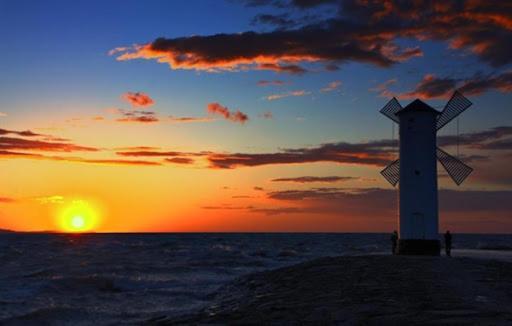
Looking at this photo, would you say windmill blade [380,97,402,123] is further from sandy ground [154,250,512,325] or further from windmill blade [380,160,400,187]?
sandy ground [154,250,512,325]

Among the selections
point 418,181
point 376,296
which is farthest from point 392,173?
point 376,296

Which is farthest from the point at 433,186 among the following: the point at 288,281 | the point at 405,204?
the point at 288,281

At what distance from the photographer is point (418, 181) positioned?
29.0 m

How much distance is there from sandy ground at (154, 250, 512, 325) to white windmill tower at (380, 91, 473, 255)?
4878mm

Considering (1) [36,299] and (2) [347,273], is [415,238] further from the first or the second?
(1) [36,299]

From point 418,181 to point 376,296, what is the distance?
600 inches

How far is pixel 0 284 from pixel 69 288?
5.40 meters

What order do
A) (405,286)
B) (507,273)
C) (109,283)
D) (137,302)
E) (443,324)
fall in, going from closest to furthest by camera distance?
(443,324) < (405,286) < (507,273) < (137,302) < (109,283)

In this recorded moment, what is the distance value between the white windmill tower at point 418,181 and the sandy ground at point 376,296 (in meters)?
4.88

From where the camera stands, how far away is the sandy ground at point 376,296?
11.9 meters

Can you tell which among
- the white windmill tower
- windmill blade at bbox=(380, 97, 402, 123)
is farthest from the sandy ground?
windmill blade at bbox=(380, 97, 402, 123)

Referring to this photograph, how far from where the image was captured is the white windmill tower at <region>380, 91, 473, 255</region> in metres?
29.0

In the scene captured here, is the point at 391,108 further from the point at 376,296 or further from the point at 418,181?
the point at 376,296

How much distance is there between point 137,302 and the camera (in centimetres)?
2498
